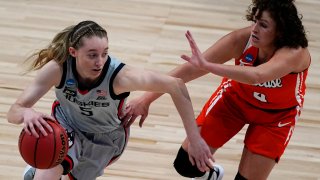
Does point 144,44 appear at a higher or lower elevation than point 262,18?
lower

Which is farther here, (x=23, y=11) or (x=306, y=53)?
(x=23, y=11)

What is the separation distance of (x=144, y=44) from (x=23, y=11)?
3.87 ft

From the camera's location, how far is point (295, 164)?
409 centimetres

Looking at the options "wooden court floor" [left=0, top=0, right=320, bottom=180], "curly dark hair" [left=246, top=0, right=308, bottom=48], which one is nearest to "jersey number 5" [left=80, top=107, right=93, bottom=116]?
"wooden court floor" [left=0, top=0, right=320, bottom=180]

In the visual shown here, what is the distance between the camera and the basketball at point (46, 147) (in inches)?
115

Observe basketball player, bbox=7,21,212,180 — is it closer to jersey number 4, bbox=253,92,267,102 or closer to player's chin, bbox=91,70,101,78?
player's chin, bbox=91,70,101,78

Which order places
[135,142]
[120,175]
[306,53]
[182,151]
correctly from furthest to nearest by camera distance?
1. [135,142]
2. [120,175]
3. [182,151]
4. [306,53]

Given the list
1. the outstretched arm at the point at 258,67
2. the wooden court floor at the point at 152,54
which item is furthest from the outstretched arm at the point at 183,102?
the wooden court floor at the point at 152,54

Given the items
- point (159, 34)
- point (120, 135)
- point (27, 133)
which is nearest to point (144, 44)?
point (159, 34)

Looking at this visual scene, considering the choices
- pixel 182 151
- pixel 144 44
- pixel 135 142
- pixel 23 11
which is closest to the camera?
pixel 182 151

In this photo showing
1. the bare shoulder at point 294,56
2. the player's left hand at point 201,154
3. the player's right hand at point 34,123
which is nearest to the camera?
the player's right hand at point 34,123

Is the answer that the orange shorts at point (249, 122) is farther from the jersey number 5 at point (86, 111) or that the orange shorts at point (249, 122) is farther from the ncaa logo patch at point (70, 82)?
the ncaa logo patch at point (70, 82)

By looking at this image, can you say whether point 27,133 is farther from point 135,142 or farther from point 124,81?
point 135,142

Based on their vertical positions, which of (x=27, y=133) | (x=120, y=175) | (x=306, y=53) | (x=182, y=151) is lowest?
(x=120, y=175)
